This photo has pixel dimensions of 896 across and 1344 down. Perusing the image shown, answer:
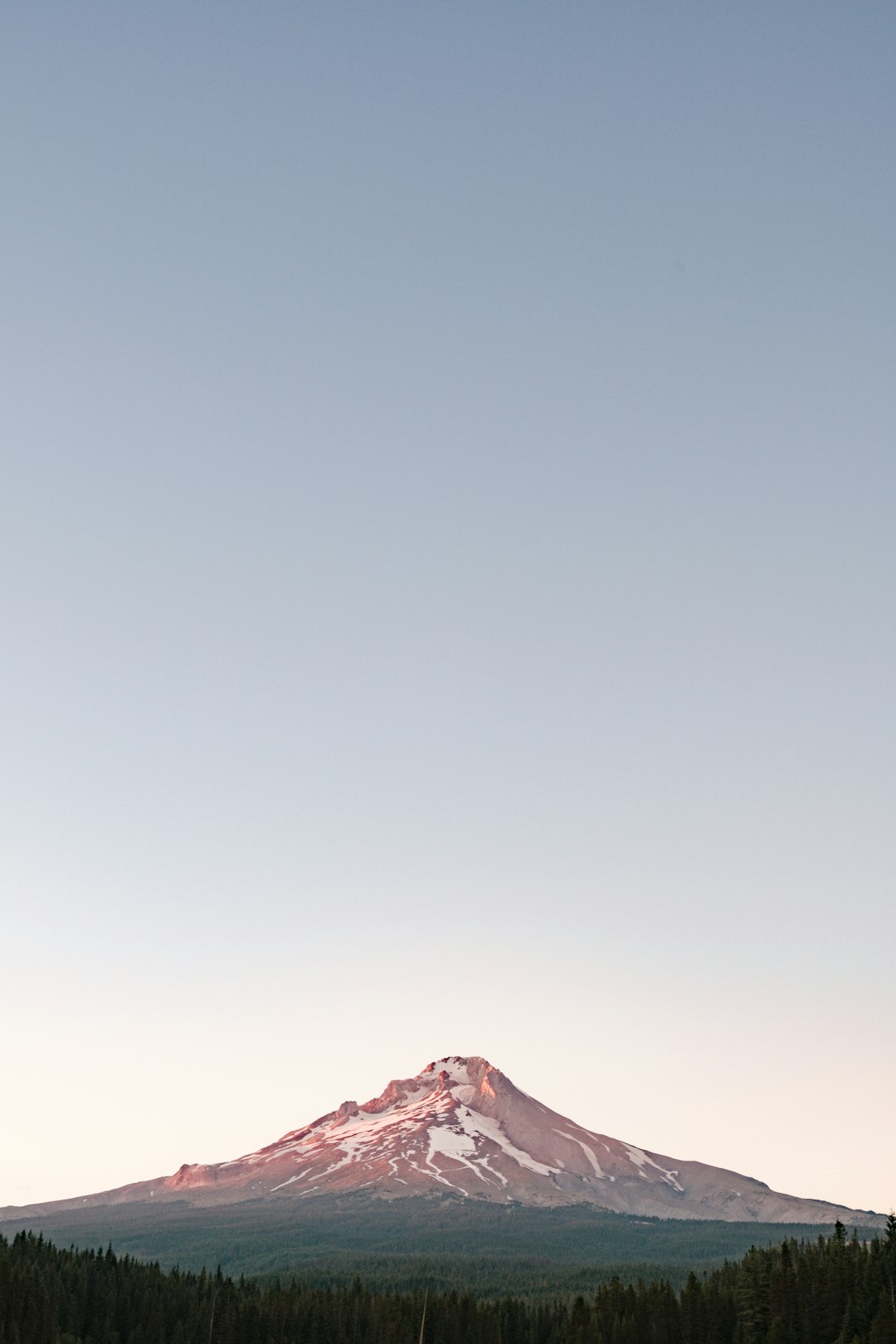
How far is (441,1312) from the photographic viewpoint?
18425 centimetres

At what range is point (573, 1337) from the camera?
16850 cm

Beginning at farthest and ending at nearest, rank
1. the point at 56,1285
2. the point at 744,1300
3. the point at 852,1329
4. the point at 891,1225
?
the point at 891,1225 → the point at 56,1285 → the point at 744,1300 → the point at 852,1329

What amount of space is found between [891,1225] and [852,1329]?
138 ft

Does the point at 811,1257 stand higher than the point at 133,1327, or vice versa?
the point at 811,1257

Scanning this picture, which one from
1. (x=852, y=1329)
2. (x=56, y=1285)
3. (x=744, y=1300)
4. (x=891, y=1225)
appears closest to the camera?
(x=852, y=1329)

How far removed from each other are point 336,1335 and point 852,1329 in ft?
218

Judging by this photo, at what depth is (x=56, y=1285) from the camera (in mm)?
176625

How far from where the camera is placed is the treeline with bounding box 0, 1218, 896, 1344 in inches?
6186

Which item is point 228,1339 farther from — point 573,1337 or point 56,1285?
point 573,1337

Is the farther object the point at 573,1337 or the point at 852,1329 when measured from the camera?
the point at 573,1337

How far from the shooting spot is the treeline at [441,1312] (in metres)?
157

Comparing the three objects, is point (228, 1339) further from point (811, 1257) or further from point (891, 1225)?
point (891, 1225)

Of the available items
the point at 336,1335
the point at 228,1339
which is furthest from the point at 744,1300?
the point at 228,1339

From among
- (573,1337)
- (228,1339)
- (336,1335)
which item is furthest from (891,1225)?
(228,1339)
